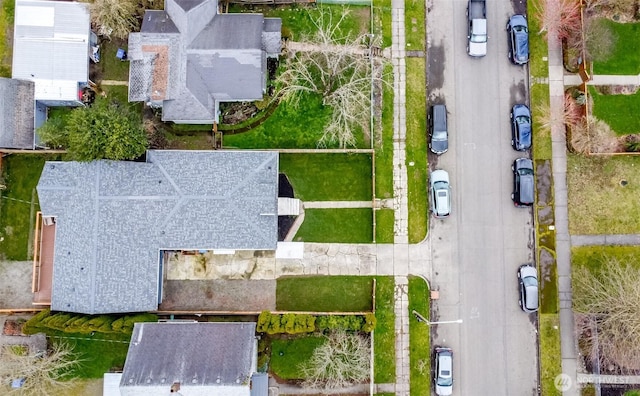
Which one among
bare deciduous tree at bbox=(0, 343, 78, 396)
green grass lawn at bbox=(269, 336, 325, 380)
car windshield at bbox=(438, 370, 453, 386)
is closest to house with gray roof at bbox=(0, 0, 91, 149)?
bare deciduous tree at bbox=(0, 343, 78, 396)

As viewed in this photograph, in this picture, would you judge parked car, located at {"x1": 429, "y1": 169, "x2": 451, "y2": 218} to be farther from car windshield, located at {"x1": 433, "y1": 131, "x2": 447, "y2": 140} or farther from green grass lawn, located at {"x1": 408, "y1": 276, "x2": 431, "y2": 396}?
green grass lawn, located at {"x1": 408, "y1": 276, "x2": 431, "y2": 396}

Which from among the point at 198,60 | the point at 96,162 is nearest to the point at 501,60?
the point at 198,60

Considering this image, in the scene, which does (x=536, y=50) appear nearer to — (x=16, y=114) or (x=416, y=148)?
(x=416, y=148)

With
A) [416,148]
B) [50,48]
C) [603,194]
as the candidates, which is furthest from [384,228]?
[50,48]

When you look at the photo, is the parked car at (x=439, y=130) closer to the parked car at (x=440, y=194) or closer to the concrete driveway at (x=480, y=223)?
the concrete driveway at (x=480, y=223)

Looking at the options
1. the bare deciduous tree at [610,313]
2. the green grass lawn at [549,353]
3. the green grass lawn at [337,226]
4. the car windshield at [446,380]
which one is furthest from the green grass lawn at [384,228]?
the bare deciduous tree at [610,313]
